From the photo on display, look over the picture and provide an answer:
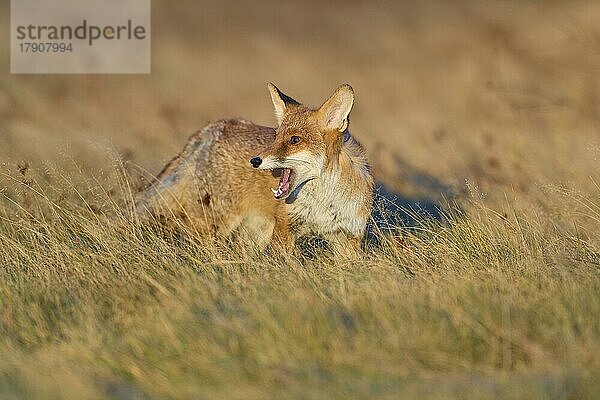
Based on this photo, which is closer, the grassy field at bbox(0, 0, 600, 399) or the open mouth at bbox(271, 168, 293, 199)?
the grassy field at bbox(0, 0, 600, 399)

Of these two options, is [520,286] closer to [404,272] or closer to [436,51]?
[404,272]

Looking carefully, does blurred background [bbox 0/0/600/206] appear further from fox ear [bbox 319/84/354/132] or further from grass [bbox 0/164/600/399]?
grass [bbox 0/164/600/399]

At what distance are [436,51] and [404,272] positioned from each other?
1541 centimetres

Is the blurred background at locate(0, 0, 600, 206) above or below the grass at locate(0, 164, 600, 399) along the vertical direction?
above

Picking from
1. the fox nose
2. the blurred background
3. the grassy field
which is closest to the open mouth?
the fox nose

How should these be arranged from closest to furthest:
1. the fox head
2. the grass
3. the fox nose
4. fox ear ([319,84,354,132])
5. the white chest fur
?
the grass < the fox nose < the fox head < fox ear ([319,84,354,132]) < the white chest fur

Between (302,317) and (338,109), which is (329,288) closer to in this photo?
(302,317)

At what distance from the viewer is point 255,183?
8430mm

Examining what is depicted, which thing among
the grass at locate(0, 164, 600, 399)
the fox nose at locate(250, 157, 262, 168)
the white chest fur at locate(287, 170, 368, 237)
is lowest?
the grass at locate(0, 164, 600, 399)

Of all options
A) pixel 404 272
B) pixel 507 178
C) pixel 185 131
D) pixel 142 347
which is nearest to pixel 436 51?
pixel 185 131

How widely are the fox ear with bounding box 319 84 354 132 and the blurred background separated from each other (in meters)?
1.32

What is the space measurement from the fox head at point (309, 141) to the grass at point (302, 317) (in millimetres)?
725

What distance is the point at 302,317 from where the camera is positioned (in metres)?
5.71

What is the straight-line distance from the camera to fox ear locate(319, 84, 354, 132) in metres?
7.64
